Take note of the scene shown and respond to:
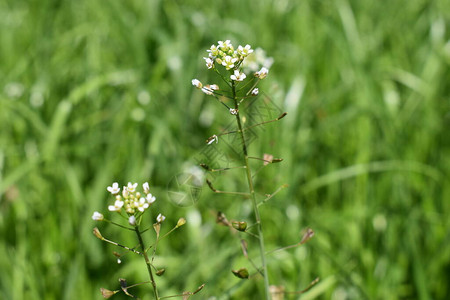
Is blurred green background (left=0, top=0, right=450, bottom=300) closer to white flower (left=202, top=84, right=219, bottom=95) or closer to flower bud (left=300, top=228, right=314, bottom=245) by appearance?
flower bud (left=300, top=228, right=314, bottom=245)

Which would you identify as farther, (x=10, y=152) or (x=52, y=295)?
(x=10, y=152)

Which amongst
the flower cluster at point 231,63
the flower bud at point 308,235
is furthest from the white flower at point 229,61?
the flower bud at point 308,235

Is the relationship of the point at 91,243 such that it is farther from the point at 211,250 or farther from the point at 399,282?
the point at 399,282

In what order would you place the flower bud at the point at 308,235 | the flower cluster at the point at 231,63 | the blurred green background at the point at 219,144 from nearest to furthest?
the flower cluster at the point at 231,63
the flower bud at the point at 308,235
the blurred green background at the point at 219,144

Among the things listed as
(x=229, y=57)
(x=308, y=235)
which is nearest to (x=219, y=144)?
(x=308, y=235)

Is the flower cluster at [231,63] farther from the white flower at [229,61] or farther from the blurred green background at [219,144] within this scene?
the blurred green background at [219,144]

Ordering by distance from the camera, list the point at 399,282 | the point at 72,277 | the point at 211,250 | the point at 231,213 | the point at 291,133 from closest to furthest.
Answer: the point at 72,277, the point at 399,282, the point at 211,250, the point at 231,213, the point at 291,133

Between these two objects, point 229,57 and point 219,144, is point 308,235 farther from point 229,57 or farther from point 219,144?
point 219,144

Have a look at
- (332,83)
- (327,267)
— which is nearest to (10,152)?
(327,267)
